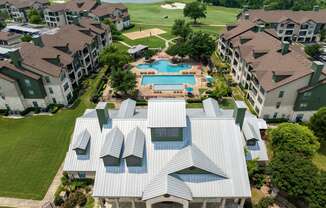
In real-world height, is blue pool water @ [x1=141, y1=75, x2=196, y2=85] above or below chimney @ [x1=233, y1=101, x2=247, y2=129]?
below

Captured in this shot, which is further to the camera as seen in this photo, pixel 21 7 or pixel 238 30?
pixel 21 7

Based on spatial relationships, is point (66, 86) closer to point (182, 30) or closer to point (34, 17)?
point (182, 30)

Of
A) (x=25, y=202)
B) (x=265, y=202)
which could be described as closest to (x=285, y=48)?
(x=265, y=202)

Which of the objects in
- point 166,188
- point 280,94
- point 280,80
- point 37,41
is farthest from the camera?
point 37,41

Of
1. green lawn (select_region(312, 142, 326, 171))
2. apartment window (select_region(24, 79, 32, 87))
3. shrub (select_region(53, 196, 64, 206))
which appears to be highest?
apartment window (select_region(24, 79, 32, 87))

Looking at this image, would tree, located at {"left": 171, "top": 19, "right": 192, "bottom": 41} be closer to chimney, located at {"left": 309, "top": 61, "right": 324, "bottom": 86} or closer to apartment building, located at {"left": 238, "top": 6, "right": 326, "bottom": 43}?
apartment building, located at {"left": 238, "top": 6, "right": 326, "bottom": 43}

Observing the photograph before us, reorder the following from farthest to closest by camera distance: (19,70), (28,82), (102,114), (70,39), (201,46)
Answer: (201,46), (70,39), (28,82), (19,70), (102,114)

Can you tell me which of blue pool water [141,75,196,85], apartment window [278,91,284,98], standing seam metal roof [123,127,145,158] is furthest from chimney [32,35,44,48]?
apartment window [278,91,284,98]
